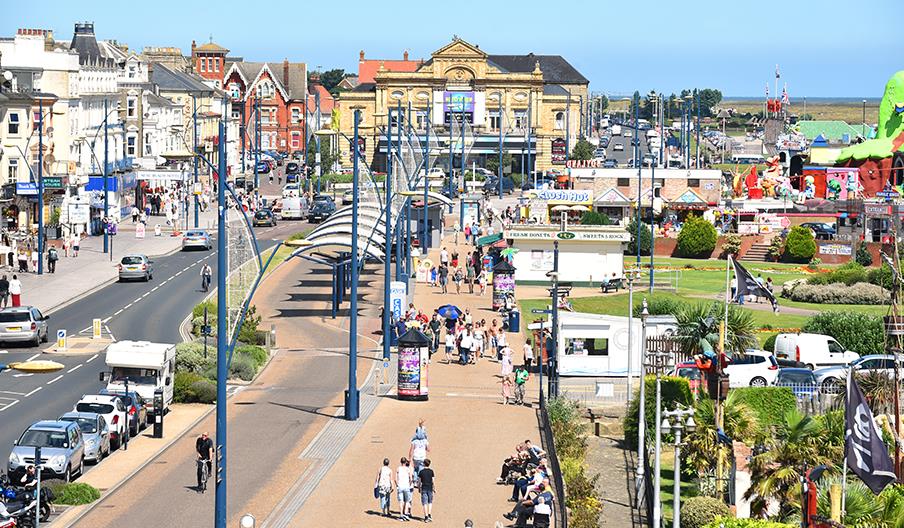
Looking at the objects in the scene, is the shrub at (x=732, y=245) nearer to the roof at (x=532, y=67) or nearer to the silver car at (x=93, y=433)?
the silver car at (x=93, y=433)

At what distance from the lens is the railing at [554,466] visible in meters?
33.9

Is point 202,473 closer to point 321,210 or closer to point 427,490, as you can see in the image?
point 427,490

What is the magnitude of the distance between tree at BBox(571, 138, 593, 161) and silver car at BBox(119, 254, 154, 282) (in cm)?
9548

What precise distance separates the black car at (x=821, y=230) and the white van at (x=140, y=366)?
58133 mm

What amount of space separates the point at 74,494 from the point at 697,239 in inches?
2558

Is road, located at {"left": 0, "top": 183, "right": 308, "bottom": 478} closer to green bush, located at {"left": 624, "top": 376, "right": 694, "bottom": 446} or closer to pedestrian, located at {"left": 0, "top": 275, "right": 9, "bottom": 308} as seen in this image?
pedestrian, located at {"left": 0, "top": 275, "right": 9, "bottom": 308}

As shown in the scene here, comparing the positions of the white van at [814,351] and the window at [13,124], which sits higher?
the window at [13,124]

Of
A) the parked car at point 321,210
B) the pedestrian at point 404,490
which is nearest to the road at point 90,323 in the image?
the pedestrian at point 404,490

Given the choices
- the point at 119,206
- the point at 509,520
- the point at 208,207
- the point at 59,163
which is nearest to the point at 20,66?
the point at 59,163

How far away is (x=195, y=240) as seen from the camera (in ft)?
289

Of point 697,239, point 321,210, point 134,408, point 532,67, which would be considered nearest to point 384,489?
point 134,408

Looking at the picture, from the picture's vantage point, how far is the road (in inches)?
1784

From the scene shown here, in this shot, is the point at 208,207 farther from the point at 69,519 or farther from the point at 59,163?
the point at 69,519

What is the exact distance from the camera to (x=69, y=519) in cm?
3403
